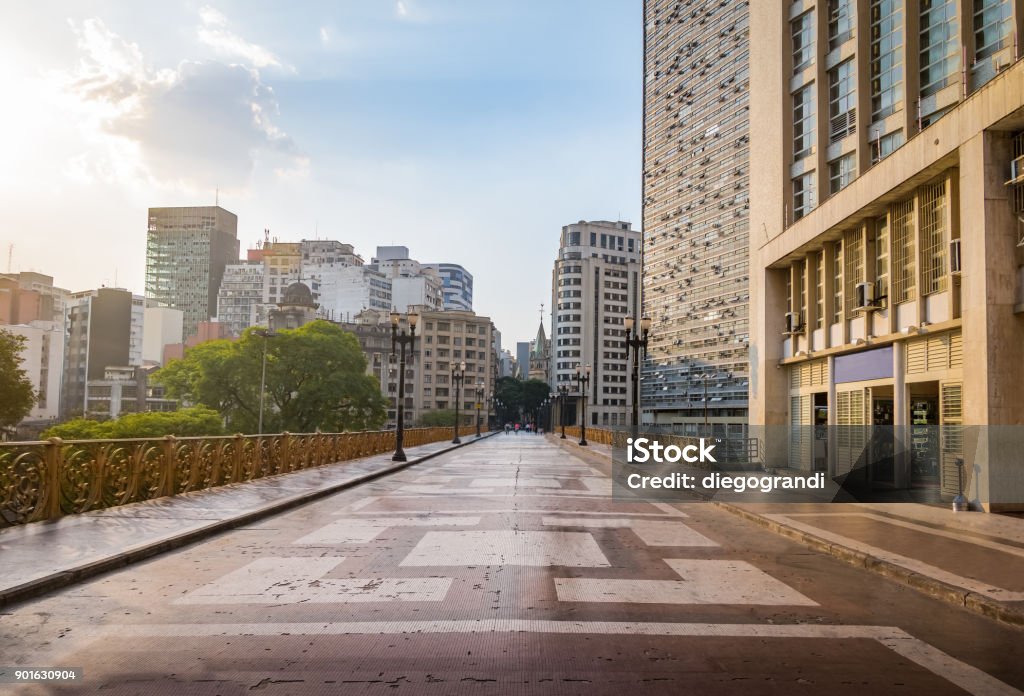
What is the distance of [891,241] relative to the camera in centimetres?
2003

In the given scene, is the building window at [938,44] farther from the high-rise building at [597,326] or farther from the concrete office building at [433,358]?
the high-rise building at [597,326]

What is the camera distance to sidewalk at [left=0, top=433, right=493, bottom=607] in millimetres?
7738

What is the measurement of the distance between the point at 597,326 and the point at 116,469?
155 m

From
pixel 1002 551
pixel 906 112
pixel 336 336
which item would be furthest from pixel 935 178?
pixel 336 336

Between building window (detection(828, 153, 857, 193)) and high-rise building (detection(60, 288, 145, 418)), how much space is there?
146 m

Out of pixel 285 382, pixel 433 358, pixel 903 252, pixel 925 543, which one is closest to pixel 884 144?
pixel 903 252

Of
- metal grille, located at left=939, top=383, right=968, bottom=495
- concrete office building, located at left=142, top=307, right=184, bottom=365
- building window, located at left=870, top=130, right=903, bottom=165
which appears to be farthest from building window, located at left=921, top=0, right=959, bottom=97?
concrete office building, located at left=142, top=307, right=184, bottom=365

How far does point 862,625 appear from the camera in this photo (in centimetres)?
659

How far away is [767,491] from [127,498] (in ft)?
42.5

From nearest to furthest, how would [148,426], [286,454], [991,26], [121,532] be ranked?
[121,532]
[991,26]
[286,454]
[148,426]

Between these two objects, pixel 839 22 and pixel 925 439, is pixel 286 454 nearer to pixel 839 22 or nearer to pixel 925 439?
pixel 925 439

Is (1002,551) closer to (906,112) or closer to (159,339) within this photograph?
(906,112)

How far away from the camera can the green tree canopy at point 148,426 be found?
51.4 m

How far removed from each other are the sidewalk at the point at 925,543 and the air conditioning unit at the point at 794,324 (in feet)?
34.4
